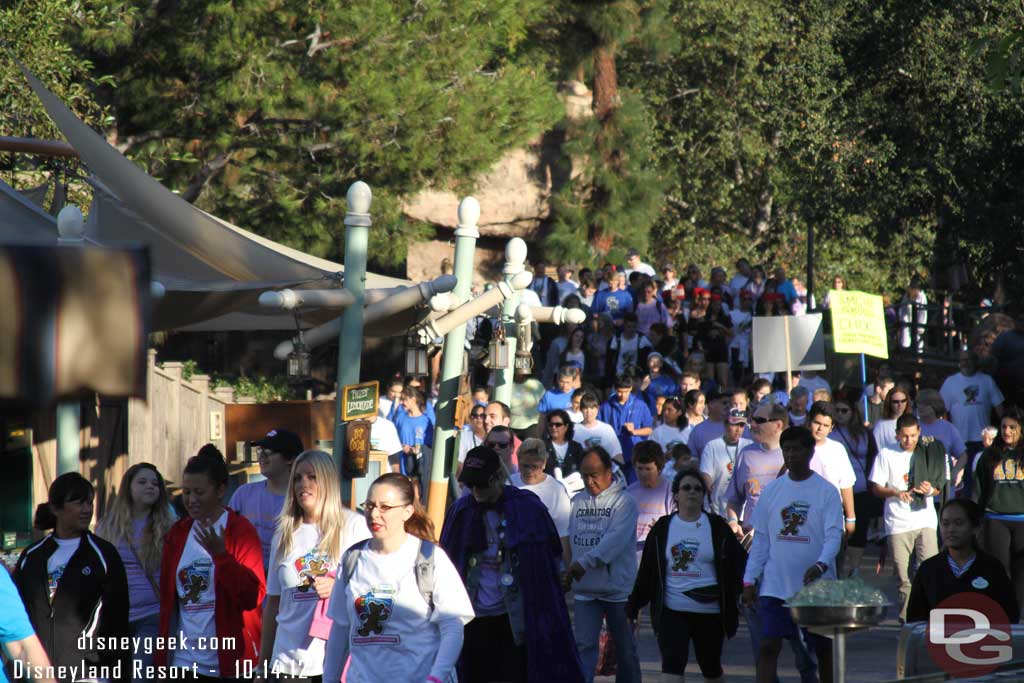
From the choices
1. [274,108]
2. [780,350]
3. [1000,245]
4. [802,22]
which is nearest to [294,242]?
[274,108]

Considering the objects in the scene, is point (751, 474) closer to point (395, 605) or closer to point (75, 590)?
point (395, 605)

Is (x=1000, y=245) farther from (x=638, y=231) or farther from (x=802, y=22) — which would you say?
(x=802, y=22)

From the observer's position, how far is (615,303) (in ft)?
68.7

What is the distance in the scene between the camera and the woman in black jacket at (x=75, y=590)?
6.96 meters

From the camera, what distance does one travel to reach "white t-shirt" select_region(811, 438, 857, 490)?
417 inches

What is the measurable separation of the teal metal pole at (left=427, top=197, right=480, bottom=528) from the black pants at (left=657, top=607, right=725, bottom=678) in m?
2.61

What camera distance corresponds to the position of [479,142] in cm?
2266

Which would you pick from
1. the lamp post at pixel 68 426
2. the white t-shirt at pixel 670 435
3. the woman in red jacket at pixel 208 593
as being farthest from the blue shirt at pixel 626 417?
the woman in red jacket at pixel 208 593

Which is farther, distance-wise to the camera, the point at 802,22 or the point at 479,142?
the point at 802,22

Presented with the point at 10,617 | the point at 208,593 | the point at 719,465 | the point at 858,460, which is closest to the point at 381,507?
the point at 208,593

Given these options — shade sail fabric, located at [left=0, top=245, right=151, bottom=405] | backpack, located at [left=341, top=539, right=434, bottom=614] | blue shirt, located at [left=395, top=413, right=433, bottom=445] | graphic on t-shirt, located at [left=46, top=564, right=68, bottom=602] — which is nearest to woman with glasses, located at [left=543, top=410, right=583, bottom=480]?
blue shirt, located at [left=395, top=413, right=433, bottom=445]

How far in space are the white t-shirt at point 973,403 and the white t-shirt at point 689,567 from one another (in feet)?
21.2

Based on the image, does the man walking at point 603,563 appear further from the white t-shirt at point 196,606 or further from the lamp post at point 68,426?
the lamp post at point 68,426

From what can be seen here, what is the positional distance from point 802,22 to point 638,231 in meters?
9.82
